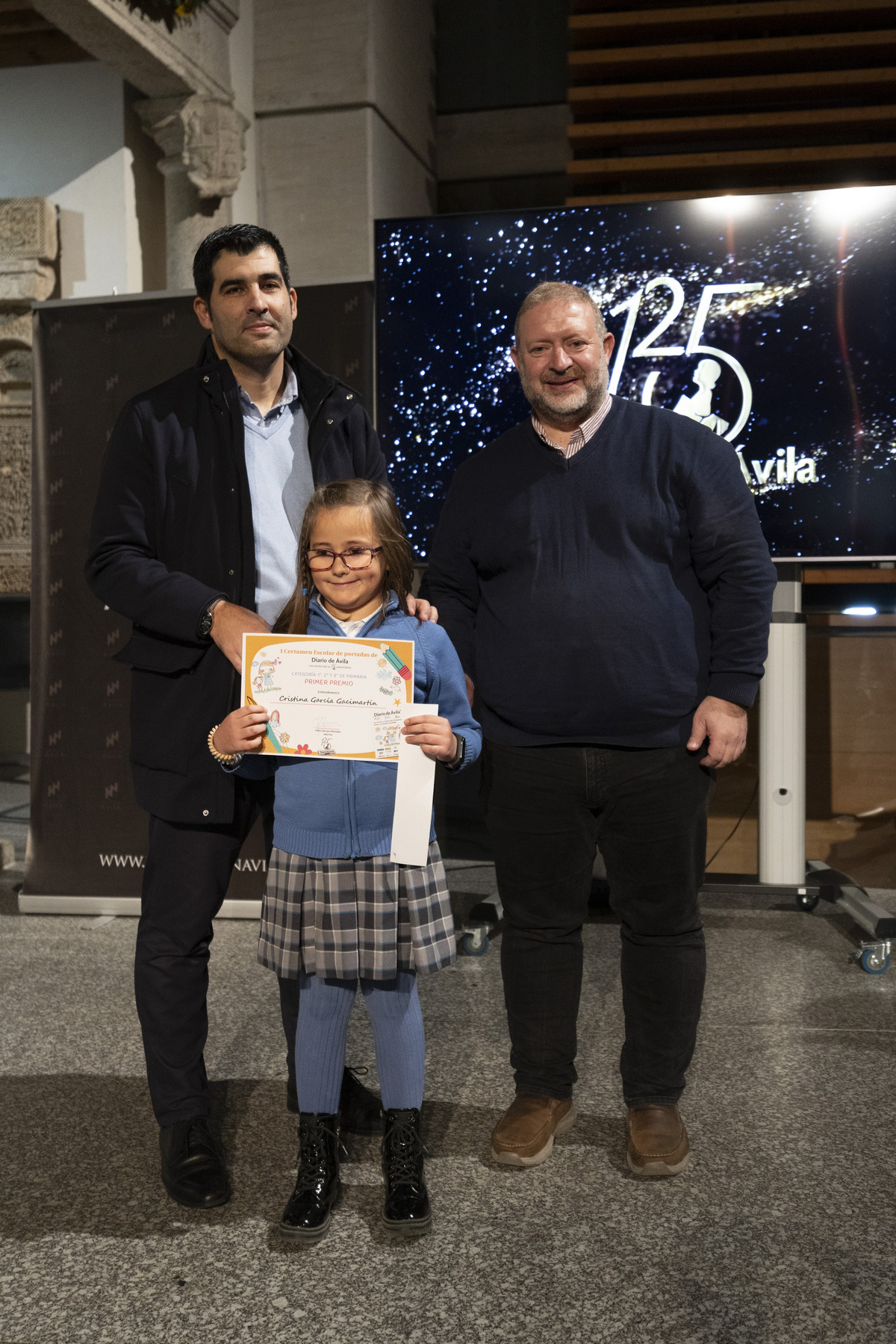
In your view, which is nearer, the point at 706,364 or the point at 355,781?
the point at 355,781

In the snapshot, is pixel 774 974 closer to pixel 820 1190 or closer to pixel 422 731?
pixel 820 1190

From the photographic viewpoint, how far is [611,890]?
1.95 meters

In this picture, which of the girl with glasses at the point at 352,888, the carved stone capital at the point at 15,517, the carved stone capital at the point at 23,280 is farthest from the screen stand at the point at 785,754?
the carved stone capital at the point at 23,280

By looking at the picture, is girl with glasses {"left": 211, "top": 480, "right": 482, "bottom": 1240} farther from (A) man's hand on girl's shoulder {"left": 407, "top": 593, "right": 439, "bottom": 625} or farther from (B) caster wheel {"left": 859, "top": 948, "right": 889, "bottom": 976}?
(B) caster wheel {"left": 859, "top": 948, "right": 889, "bottom": 976}

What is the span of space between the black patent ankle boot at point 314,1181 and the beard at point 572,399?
1.20m

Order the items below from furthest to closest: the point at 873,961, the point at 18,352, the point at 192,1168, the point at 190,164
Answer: the point at 18,352 < the point at 190,164 < the point at 873,961 < the point at 192,1168

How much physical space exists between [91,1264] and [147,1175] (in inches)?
10.7

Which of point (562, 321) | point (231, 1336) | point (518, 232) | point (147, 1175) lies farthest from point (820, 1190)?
point (518, 232)

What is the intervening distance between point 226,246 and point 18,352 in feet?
12.6

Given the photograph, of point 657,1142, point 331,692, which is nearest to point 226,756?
point 331,692

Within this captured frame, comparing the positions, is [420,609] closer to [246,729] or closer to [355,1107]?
[246,729]

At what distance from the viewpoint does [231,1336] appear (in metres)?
1.43

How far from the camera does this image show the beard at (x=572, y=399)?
71.7 inches

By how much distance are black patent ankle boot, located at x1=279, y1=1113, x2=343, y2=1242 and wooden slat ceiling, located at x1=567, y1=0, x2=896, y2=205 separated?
13.2ft
